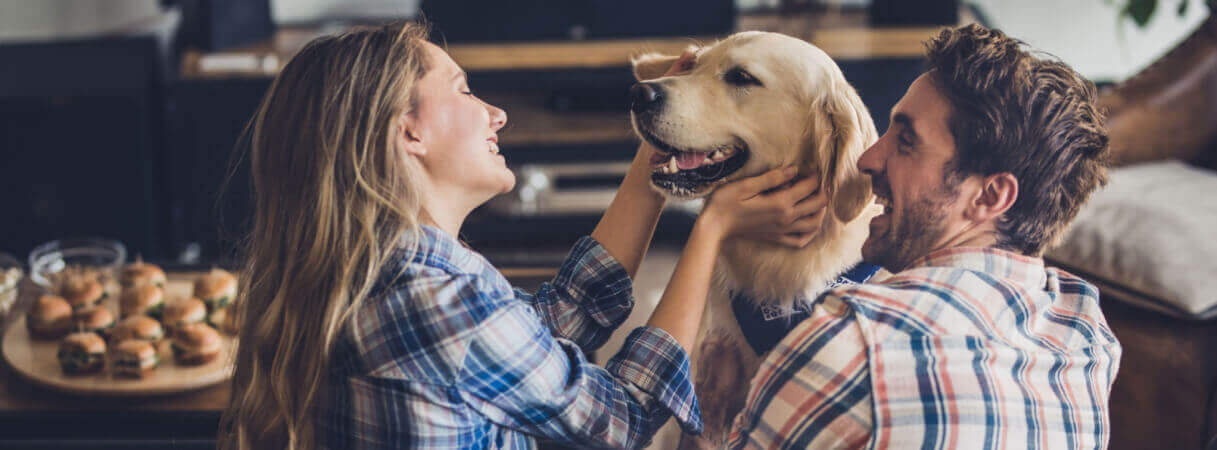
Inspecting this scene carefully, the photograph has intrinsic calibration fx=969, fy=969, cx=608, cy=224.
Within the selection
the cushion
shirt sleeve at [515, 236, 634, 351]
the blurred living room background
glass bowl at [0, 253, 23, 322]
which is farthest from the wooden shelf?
shirt sleeve at [515, 236, 634, 351]

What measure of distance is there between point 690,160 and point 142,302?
1.26 meters

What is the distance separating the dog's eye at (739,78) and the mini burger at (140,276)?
4.45 feet

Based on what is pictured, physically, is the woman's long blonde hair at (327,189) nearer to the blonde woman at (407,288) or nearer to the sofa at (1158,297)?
the blonde woman at (407,288)

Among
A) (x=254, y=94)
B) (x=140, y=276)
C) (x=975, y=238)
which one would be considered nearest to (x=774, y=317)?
(x=975, y=238)

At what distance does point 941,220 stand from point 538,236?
2.51 meters

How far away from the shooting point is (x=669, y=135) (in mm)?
1084

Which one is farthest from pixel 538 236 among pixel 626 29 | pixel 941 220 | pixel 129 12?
pixel 941 220

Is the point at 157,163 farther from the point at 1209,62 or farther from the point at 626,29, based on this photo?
the point at 1209,62

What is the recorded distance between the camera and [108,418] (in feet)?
5.32

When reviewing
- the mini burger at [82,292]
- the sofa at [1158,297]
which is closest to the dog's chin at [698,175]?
the sofa at [1158,297]

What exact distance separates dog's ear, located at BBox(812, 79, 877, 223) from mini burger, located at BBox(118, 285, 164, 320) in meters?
1.39

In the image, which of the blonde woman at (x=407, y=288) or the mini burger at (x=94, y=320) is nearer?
the blonde woman at (x=407, y=288)

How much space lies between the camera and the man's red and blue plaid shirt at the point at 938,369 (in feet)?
2.80

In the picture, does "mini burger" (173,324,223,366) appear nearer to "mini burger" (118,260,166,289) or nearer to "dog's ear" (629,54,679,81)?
"mini burger" (118,260,166,289)
